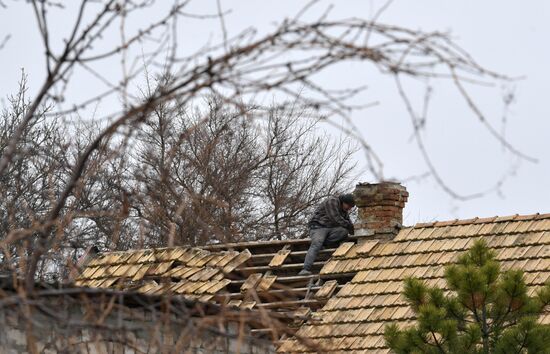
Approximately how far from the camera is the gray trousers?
17.5 m

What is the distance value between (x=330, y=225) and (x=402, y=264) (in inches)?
72.6

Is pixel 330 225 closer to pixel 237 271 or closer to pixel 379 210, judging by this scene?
pixel 379 210

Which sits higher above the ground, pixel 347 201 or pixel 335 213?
pixel 347 201

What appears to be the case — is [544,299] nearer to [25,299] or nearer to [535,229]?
[535,229]

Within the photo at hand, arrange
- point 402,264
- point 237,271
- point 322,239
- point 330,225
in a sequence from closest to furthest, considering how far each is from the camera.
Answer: point 237,271 < point 402,264 < point 322,239 < point 330,225

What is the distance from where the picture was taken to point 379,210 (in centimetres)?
1805

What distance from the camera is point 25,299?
13.4 feet

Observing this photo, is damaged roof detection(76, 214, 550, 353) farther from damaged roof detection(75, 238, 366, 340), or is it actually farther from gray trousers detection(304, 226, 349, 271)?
gray trousers detection(304, 226, 349, 271)

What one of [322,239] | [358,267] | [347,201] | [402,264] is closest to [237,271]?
[358,267]

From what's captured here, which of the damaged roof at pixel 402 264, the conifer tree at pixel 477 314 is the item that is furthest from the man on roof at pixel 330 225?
the conifer tree at pixel 477 314

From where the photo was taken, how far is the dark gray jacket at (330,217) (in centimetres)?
1834

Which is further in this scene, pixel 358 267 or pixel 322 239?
pixel 322 239

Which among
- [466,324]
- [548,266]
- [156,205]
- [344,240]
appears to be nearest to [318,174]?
[344,240]

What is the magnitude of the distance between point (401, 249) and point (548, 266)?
241cm
